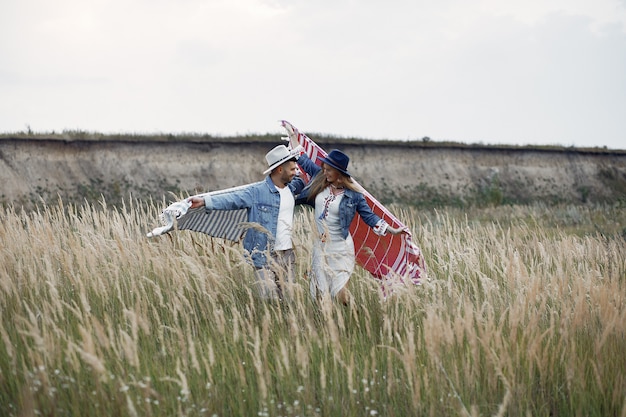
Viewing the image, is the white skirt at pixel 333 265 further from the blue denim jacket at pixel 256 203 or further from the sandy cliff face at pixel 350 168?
the sandy cliff face at pixel 350 168

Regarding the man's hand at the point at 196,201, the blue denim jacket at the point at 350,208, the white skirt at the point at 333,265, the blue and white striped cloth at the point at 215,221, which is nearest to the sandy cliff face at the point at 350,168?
the blue and white striped cloth at the point at 215,221

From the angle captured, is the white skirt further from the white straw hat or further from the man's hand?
the man's hand

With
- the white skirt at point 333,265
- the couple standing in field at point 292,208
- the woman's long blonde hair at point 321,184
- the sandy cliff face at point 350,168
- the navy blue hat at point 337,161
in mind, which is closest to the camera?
the white skirt at point 333,265

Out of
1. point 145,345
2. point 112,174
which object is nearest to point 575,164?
point 112,174

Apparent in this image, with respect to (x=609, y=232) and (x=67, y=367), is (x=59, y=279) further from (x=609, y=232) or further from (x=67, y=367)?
(x=609, y=232)

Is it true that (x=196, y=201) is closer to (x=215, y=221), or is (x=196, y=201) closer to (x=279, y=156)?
(x=215, y=221)

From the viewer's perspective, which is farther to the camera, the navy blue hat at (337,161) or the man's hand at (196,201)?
the navy blue hat at (337,161)

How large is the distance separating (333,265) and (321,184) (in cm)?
72

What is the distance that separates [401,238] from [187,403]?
3.19 meters

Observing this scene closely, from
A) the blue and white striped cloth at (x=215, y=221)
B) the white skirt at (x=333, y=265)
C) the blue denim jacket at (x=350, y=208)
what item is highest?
the blue denim jacket at (x=350, y=208)

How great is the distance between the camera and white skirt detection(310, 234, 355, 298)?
559 centimetres

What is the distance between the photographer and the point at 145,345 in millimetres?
4344

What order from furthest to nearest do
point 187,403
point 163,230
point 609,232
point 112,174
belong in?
point 112,174 < point 609,232 < point 163,230 < point 187,403

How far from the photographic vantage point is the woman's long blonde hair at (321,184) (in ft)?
19.7
